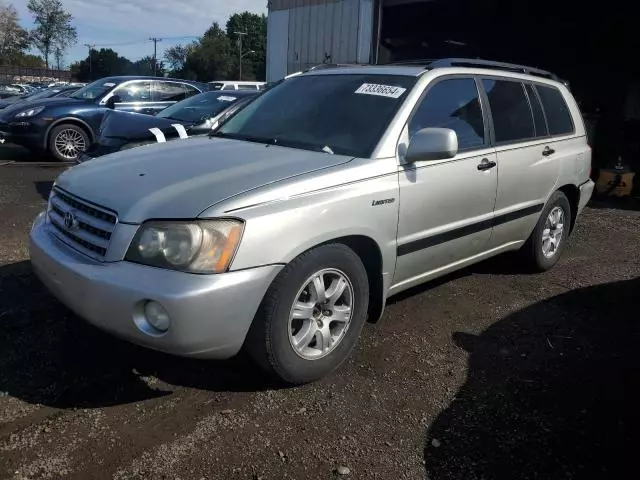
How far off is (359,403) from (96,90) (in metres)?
10.3

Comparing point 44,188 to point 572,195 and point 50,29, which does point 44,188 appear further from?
point 50,29

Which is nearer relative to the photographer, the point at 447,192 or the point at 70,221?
A: the point at 70,221

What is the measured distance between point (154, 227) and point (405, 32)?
1471 cm

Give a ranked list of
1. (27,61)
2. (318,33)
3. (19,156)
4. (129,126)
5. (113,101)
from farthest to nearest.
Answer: (27,61) < (318,33) < (19,156) < (113,101) < (129,126)

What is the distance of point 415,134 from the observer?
3.38m

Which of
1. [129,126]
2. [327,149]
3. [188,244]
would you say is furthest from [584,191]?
[129,126]

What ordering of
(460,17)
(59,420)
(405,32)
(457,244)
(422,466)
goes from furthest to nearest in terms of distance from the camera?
(405,32) < (460,17) < (457,244) < (59,420) < (422,466)

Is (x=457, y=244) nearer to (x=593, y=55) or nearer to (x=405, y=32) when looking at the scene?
(x=405, y=32)

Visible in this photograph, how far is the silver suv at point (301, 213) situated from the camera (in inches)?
103

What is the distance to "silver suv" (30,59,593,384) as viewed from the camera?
2.62m

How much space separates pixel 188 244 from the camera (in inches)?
103

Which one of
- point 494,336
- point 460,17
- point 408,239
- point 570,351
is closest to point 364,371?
point 408,239

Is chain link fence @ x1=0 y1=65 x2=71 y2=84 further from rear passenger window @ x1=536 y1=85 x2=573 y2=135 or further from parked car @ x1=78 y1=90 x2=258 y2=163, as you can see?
rear passenger window @ x1=536 y1=85 x2=573 y2=135

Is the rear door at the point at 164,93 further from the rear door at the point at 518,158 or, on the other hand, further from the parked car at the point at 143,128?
the rear door at the point at 518,158
